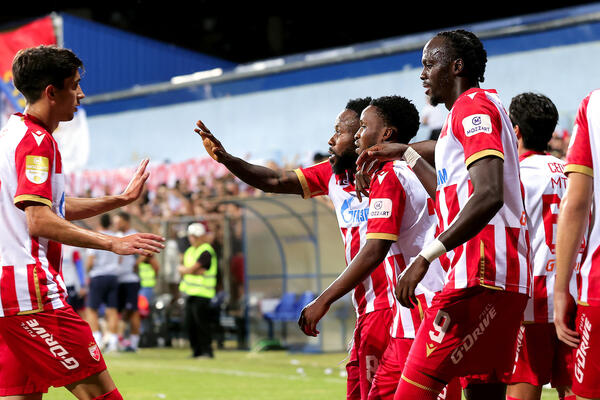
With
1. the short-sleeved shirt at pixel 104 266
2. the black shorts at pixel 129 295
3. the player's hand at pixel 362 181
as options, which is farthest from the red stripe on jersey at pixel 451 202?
the black shorts at pixel 129 295

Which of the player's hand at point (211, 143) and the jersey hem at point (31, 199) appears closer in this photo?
the jersey hem at point (31, 199)

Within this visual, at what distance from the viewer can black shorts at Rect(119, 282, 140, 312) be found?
15.7m

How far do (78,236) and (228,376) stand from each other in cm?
819

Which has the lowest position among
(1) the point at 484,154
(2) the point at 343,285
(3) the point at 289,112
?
(2) the point at 343,285

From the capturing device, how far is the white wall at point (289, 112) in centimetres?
1461

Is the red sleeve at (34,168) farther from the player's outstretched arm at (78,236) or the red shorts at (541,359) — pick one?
the red shorts at (541,359)

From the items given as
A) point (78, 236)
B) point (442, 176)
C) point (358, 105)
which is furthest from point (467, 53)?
point (78, 236)

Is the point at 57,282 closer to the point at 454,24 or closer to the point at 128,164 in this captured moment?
the point at 128,164

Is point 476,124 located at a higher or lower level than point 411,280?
higher

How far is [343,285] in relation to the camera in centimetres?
409

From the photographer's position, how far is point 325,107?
18.3 metres

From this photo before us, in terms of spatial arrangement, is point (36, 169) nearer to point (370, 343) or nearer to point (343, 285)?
point (343, 285)

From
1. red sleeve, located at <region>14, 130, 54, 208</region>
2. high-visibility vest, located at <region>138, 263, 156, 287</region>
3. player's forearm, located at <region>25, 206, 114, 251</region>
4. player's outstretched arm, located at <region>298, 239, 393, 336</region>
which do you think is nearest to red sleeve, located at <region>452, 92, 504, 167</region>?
player's outstretched arm, located at <region>298, 239, 393, 336</region>

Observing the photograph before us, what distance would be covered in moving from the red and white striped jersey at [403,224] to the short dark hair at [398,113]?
326 mm
